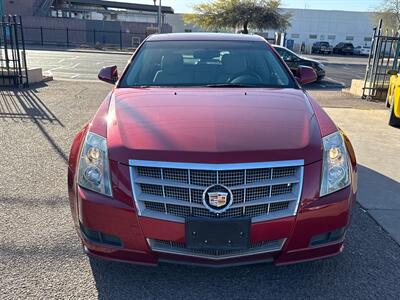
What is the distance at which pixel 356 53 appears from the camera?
153ft

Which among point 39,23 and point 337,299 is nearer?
point 337,299

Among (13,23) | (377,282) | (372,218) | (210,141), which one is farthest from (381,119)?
(13,23)

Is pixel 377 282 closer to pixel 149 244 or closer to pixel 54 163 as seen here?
pixel 149 244

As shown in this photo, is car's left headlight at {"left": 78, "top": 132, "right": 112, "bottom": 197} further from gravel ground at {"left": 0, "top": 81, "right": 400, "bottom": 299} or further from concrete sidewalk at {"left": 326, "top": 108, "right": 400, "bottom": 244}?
concrete sidewalk at {"left": 326, "top": 108, "right": 400, "bottom": 244}

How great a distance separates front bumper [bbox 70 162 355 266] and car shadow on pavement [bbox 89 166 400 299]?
0.88 feet

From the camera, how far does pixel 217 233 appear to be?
7.39 feet

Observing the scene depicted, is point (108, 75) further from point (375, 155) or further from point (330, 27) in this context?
point (330, 27)

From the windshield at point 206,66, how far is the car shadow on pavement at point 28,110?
1891mm

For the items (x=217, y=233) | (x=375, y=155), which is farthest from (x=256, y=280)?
(x=375, y=155)

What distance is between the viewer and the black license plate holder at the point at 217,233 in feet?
7.36

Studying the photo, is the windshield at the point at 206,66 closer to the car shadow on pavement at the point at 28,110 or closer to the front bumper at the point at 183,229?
the front bumper at the point at 183,229

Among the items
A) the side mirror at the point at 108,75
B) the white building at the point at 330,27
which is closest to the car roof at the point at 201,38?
the side mirror at the point at 108,75

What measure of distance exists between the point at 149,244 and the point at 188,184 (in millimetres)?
456

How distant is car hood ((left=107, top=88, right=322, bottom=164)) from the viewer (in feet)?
7.50
